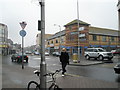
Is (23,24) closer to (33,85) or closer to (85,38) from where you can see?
(33,85)

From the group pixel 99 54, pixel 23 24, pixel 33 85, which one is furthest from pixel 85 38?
pixel 33 85

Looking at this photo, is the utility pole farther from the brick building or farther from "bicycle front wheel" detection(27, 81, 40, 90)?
the brick building

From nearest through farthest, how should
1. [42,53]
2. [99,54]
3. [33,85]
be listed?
1. [42,53]
2. [33,85]
3. [99,54]

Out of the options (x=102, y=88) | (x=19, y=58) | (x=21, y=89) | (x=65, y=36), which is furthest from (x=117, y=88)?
(x=65, y=36)

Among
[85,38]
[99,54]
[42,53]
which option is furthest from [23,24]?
[85,38]

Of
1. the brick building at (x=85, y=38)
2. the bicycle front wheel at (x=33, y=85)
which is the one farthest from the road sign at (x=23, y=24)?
the brick building at (x=85, y=38)

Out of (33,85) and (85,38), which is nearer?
(33,85)

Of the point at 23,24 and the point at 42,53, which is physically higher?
the point at 23,24

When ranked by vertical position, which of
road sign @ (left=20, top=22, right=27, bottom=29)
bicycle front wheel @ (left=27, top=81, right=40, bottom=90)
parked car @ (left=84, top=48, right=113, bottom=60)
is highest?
road sign @ (left=20, top=22, right=27, bottom=29)

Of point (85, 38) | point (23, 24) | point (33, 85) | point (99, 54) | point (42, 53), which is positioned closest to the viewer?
point (42, 53)

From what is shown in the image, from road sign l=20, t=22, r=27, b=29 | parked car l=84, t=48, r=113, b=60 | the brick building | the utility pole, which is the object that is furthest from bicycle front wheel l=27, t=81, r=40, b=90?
the brick building

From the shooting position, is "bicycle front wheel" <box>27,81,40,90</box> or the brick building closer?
"bicycle front wheel" <box>27,81,40,90</box>

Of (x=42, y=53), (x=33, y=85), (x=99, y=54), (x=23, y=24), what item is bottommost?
(x=33, y=85)

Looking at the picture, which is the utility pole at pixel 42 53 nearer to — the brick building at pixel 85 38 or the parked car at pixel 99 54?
the parked car at pixel 99 54
